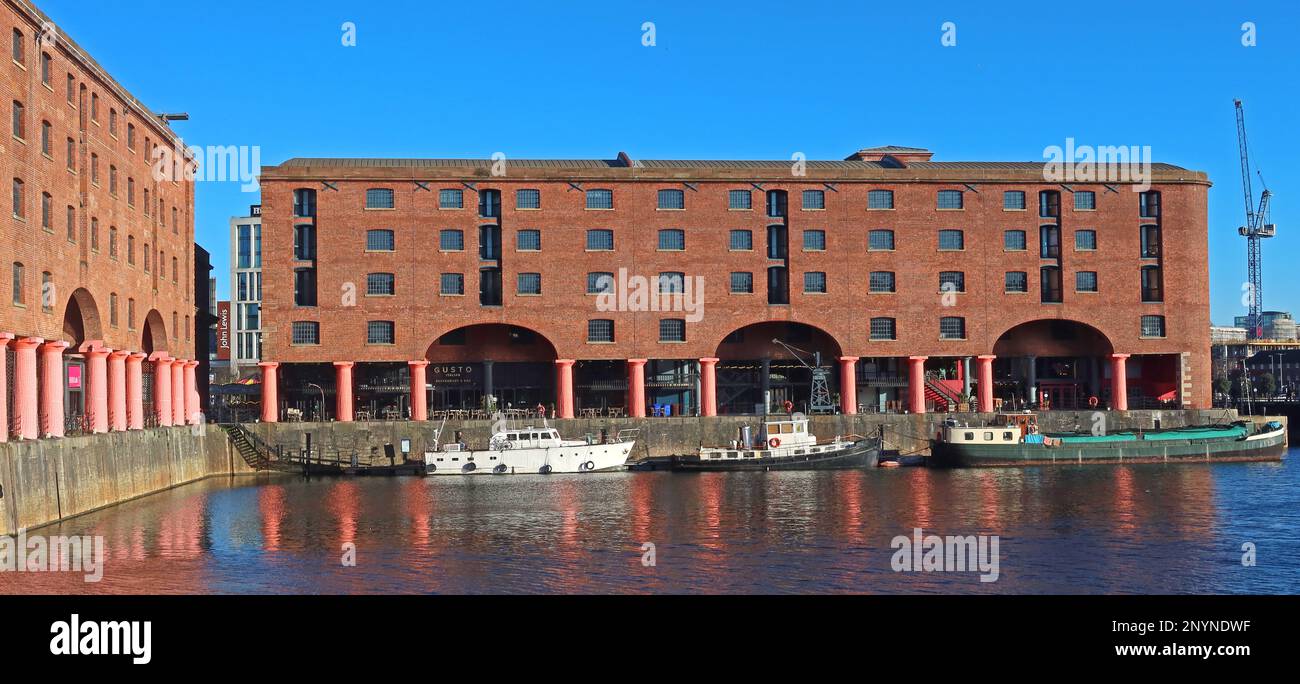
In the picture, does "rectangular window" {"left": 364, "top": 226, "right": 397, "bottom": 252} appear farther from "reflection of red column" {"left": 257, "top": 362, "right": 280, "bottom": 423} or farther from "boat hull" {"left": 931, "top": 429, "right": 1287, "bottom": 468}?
"boat hull" {"left": 931, "top": 429, "right": 1287, "bottom": 468}

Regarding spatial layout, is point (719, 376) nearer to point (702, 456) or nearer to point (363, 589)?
point (702, 456)

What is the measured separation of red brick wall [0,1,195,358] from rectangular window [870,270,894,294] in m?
43.1

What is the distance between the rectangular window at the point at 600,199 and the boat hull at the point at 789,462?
18235 mm

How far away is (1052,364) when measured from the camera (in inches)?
3612

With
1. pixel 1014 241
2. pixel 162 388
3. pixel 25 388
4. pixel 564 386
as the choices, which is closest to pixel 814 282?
pixel 1014 241

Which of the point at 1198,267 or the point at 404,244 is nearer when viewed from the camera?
the point at 404,244

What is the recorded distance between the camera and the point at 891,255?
3280 inches

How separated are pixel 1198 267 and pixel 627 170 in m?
39.7

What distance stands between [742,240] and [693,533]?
138 ft

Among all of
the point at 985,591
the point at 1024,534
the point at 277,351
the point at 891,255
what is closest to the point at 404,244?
the point at 277,351

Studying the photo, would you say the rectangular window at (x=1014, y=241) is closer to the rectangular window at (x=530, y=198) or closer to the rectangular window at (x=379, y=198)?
the rectangular window at (x=530, y=198)

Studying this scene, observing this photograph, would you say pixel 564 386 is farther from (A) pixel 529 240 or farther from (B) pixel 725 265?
(B) pixel 725 265
